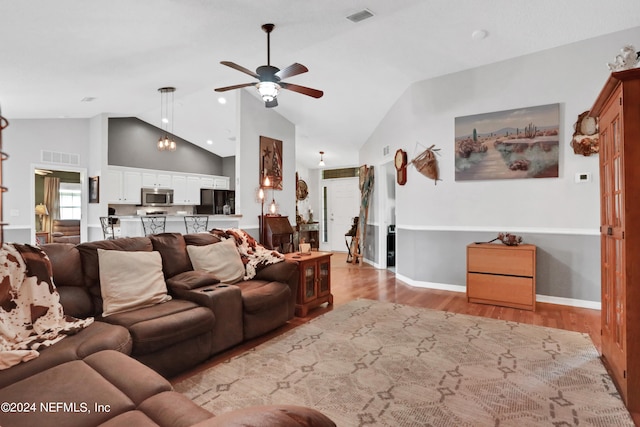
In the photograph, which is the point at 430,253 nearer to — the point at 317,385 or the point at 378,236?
the point at 378,236

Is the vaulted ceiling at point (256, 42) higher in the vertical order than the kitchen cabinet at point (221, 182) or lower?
higher

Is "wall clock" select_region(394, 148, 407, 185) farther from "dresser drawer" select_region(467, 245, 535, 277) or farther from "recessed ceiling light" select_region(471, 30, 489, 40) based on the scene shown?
"recessed ceiling light" select_region(471, 30, 489, 40)

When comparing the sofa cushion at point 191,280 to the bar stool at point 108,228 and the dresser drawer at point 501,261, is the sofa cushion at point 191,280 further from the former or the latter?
the bar stool at point 108,228

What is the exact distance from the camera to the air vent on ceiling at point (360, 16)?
364cm

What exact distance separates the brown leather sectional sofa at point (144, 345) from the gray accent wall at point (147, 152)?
17.9ft

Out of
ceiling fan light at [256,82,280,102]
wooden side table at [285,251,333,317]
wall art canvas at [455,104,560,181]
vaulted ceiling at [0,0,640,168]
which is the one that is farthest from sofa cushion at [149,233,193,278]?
wall art canvas at [455,104,560,181]

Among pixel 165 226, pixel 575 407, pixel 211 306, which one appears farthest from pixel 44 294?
pixel 165 226

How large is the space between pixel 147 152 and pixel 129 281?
6.64m

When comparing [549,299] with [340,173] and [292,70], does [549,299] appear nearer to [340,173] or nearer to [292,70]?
[292,70]

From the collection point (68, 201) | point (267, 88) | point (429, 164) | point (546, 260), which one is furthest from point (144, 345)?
point (68, 201)

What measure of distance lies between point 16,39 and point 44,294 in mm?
2676

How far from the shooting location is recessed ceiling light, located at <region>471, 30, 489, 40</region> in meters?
4.00

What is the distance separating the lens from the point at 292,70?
3.47 metres

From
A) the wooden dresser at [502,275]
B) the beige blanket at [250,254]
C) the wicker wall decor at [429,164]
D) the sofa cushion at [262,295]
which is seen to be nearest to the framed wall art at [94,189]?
the beige blanket at [250,254]
